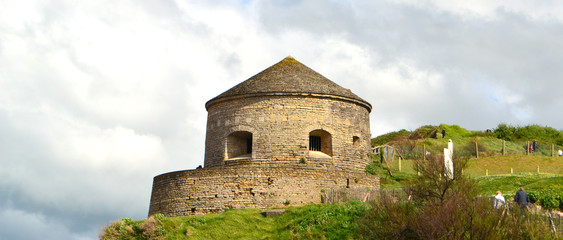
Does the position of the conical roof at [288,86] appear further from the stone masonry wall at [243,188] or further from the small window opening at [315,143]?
the stone masonry wall at [243,188]

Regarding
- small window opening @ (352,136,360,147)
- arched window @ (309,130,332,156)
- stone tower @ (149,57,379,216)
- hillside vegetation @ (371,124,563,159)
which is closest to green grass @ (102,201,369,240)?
stone tower @ (149,57,379,216)

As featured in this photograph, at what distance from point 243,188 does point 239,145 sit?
14.6 ft

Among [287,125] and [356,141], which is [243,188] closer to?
[287,125]

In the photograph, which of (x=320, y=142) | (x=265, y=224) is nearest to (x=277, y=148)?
(x=320, y=142)

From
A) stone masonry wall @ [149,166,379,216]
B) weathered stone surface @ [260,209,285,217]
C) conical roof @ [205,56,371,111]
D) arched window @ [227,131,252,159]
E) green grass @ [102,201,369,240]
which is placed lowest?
green grass @ [102,201,369,240]

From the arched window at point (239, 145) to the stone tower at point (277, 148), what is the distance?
0.04m

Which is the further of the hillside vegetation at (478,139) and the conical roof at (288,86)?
the hillside vegetation at (478,139)

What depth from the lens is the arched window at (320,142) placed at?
32.8m

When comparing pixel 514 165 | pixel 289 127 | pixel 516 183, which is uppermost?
pixel 289 127

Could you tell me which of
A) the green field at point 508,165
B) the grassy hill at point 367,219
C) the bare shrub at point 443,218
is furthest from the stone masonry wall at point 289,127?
the bare shrub at point 443,218

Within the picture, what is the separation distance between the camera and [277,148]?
32.0 m

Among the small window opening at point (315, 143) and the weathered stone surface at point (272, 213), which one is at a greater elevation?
the small window opening at point (315, 143)

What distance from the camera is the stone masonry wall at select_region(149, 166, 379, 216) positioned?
95.6 ft

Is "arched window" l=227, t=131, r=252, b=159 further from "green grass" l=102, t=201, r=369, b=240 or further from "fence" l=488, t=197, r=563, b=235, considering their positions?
"fence" l=488, t=197, r=563, b=235
